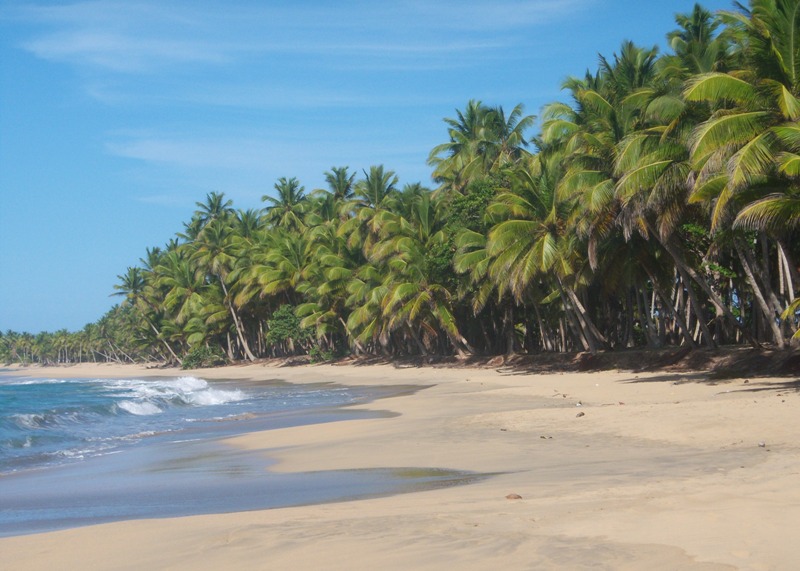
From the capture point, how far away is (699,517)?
5.71 meters

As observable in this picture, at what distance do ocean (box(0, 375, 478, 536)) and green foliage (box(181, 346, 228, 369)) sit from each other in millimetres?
43597

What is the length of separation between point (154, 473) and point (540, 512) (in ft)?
22.1

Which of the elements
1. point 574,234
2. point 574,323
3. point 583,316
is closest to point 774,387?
point 574,234

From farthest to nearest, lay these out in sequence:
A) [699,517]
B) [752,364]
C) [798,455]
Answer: [752,364] < [798,455] < [699,517]

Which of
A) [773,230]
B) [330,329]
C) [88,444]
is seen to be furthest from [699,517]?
[330,329]

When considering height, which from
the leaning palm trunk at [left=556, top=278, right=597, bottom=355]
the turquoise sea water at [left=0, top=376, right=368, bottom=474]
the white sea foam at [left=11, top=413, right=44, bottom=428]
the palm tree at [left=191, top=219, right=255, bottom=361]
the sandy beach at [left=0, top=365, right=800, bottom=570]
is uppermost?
the palm tree at [left=191, top=219, right=255, bottom=361]

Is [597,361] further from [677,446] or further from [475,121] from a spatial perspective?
[475,121]

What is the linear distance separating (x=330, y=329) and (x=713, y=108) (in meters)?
35.2

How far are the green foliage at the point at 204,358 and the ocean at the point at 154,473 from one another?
43597 mm

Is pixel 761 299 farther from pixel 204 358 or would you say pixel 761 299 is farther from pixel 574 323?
pixel 204 358

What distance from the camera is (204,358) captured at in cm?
6681

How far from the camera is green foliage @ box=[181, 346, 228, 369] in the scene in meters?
66.7

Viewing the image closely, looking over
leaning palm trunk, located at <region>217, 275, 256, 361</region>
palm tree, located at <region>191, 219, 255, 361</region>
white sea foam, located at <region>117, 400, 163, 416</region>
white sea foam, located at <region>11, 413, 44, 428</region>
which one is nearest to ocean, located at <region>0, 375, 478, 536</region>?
white sea foam, located at <region>11, 413, 44, 428</region>

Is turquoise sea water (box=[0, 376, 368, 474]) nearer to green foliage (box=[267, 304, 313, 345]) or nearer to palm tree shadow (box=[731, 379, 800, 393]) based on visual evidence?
palm tree shadow (box=[731, 379, 800, 393])
